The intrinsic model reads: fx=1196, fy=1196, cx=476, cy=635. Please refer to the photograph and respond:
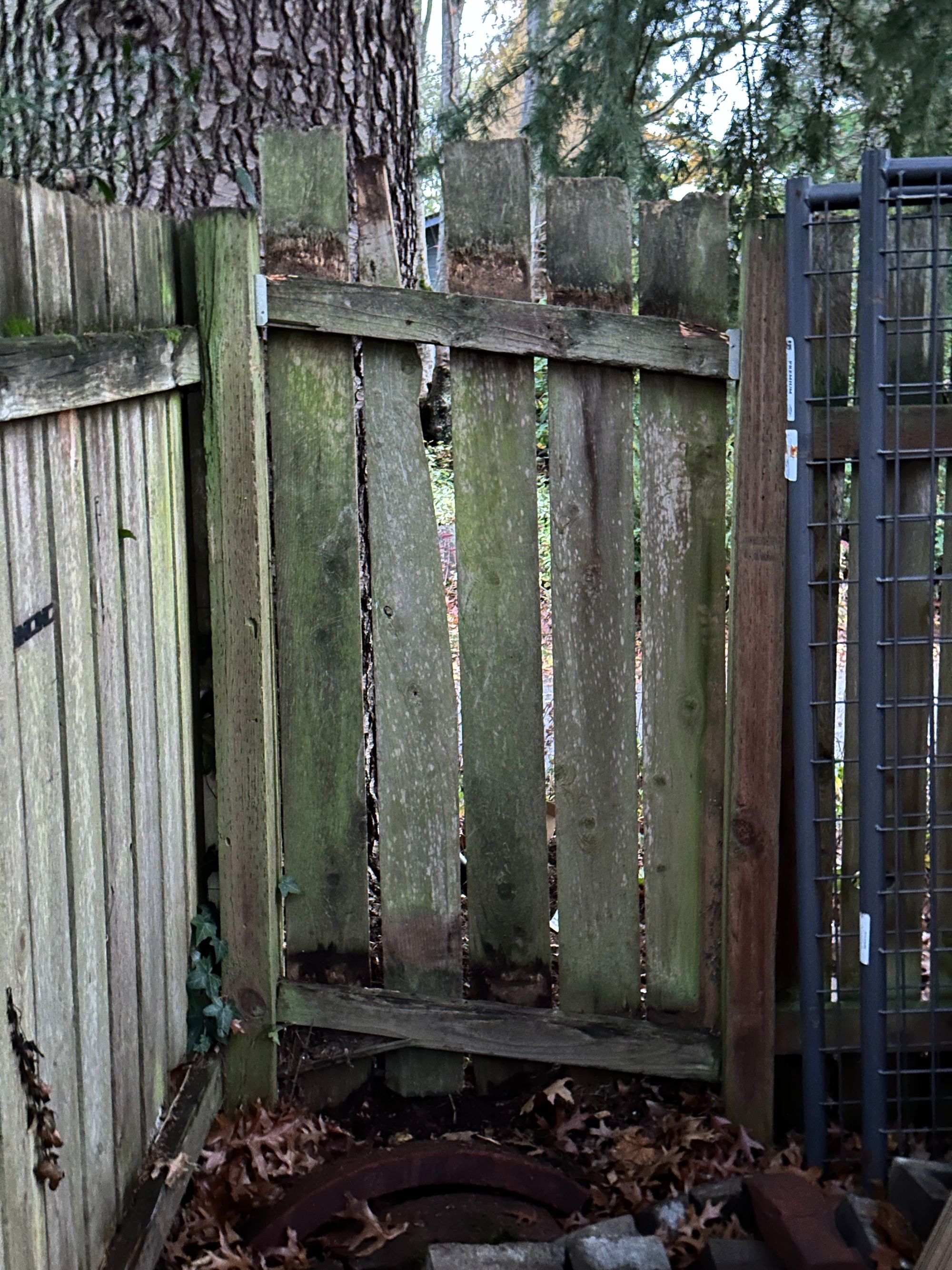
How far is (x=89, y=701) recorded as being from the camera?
6.76 ft

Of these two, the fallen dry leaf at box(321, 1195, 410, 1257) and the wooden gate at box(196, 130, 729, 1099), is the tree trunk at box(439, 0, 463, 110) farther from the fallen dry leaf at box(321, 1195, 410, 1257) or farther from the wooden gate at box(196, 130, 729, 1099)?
the fallen dry leaf at box(321, 1195, 410, 1257)

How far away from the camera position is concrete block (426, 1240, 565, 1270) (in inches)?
89.2

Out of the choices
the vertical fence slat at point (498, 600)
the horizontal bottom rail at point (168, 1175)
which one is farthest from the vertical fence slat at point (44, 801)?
the vertical fence slat at point (498, 600)

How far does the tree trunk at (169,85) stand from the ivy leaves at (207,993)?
1.94 meters

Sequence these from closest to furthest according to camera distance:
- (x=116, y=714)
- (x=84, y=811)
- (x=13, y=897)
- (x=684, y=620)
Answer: (x=13, y=897) → (x=84, y=811) → (x=116, y=714) → (x=684, y=620)

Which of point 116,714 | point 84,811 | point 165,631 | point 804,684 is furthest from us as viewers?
point 804,684

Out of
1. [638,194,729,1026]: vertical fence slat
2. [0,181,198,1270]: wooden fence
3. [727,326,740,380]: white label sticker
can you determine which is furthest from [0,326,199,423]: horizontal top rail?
[727,326,740,380]: white label sticker

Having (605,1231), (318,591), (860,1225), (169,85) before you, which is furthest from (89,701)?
(169,85)

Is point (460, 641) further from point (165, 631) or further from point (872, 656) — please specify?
point (872, 656)

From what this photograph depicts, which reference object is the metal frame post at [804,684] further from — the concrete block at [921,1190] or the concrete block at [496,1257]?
the concrete block at [496,1257]

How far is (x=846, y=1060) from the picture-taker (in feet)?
9.92

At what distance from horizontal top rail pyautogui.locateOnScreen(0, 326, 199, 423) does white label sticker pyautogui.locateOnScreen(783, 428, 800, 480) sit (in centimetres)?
133

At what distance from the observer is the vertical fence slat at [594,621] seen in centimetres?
266

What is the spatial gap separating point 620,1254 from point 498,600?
4.60 ft
